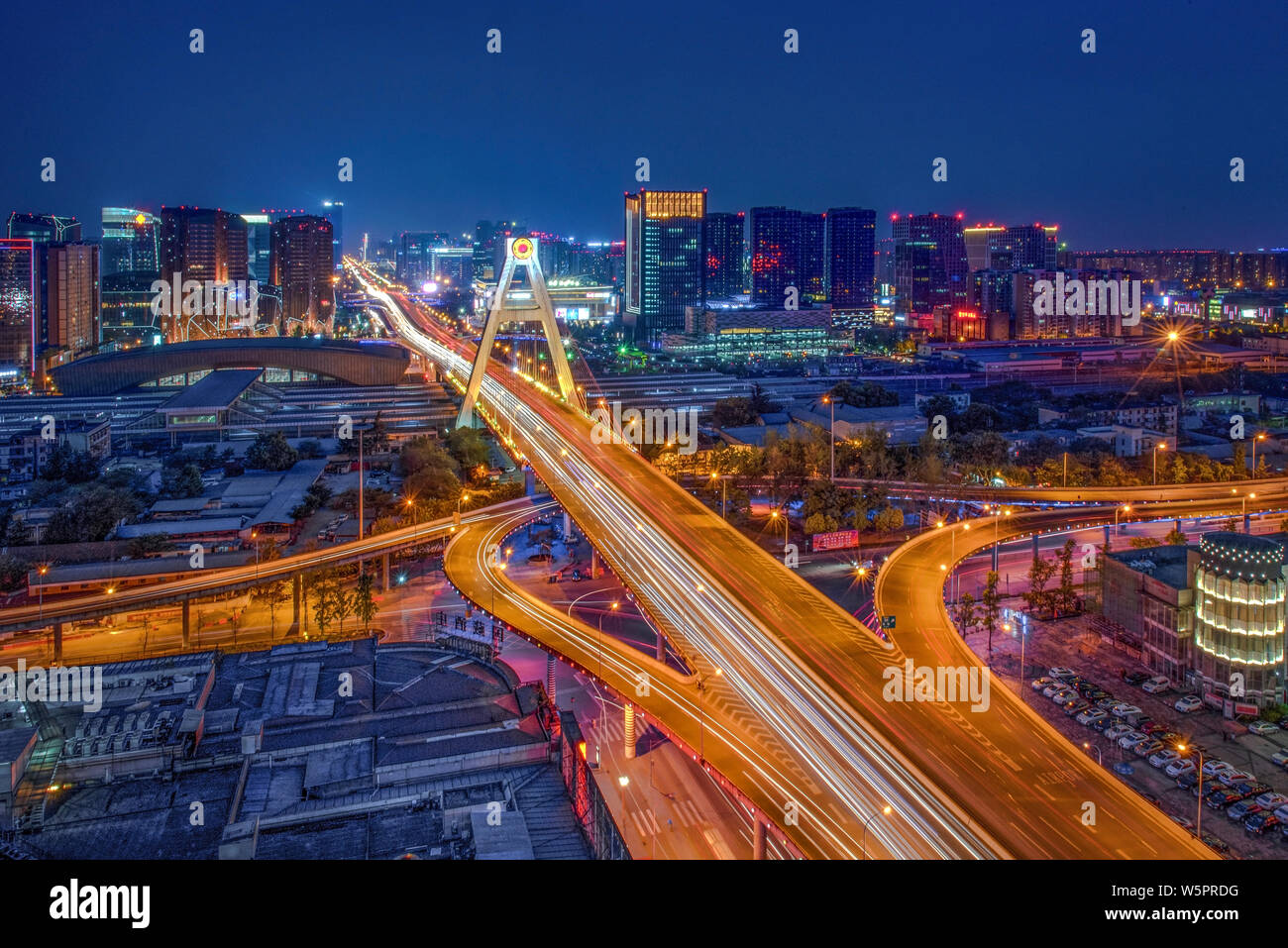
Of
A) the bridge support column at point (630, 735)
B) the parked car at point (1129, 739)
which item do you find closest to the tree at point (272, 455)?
the bridge support column at point (630, 735)

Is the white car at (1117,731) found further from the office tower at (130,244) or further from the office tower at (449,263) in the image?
the office tower at (449,263)

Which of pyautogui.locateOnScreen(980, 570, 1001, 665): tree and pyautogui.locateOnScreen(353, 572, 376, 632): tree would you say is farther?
pyautogui.locateOnScreen(353, 572, 376, 632): tree

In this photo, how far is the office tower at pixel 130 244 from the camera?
4594 centimetres

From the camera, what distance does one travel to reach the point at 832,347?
3997 cm

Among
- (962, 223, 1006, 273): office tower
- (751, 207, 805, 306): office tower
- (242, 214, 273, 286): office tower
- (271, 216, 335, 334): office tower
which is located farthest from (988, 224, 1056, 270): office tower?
(242, 214, 273, 286): office tower

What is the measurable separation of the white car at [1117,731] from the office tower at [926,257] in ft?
152

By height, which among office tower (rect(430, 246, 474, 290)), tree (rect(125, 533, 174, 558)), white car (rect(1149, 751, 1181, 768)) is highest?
office tower (rect(430, 246, 474, 290))

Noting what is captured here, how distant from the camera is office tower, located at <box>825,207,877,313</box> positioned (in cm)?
4931

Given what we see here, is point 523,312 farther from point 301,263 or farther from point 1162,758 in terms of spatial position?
point 301,263

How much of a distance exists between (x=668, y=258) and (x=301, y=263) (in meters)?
17.0

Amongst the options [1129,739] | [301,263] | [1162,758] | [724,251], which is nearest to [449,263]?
[724,251]

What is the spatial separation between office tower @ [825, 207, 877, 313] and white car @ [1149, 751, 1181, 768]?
43.8m

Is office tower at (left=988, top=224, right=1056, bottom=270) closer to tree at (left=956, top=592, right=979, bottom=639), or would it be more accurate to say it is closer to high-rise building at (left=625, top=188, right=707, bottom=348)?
high-rise building at (left=625, top=188, right=707, bottom=348)

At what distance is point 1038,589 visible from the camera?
10594mm
